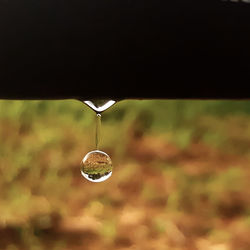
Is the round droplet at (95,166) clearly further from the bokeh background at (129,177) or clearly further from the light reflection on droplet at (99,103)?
the bokeh background at (129,177)

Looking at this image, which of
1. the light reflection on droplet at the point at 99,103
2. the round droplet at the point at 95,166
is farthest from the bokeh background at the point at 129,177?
the light reflection on droplet at the point at 99,103

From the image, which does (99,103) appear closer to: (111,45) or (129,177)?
(111,45)

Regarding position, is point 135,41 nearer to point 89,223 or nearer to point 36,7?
point 36,7

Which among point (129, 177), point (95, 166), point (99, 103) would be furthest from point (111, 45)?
point (129, 177)

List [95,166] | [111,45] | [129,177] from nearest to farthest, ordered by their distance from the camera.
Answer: [111,45] → [95,166] → [129,177]

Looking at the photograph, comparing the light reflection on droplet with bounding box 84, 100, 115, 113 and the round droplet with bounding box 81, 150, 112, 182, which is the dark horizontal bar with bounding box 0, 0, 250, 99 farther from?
the round droplet with bounding box 81, 150, 112, 182

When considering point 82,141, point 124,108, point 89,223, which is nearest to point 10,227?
point 89,223
